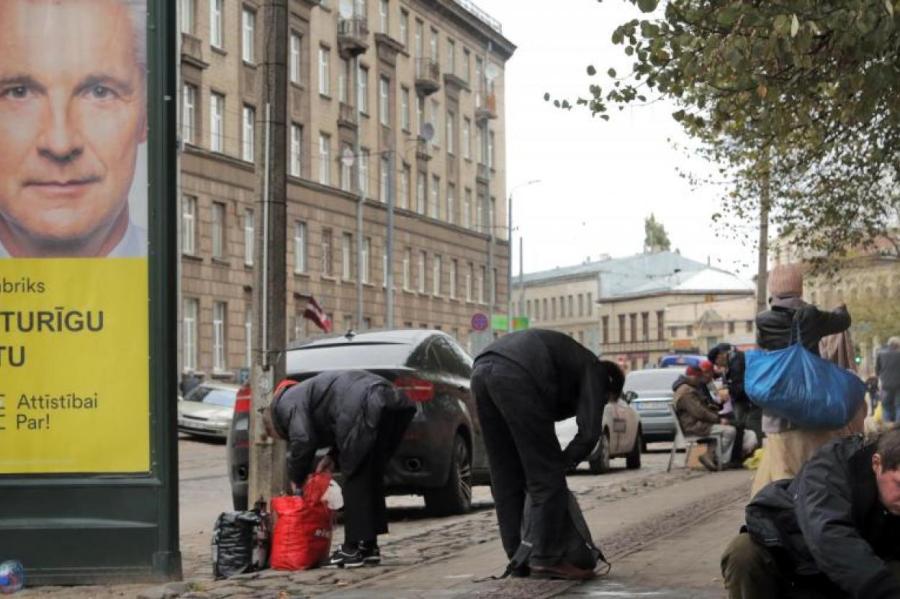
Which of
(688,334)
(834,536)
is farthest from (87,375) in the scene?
(688,334)

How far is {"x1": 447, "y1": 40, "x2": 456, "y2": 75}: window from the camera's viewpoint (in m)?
74.7

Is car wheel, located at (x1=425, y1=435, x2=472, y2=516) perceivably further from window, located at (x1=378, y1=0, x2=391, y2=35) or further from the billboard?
window, located at (x1=378, y1=0, x2=391, y2=35)

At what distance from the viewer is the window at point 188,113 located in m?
51.4

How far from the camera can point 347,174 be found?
6334cm

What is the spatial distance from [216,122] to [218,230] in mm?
3267

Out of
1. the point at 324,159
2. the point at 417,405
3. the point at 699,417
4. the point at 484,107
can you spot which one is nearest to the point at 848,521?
the point at 417,405

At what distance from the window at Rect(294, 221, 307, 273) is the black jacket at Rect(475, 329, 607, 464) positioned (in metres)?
49.4

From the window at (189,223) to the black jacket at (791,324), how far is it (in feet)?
139

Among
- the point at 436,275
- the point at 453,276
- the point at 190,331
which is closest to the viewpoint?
the point at 190,331

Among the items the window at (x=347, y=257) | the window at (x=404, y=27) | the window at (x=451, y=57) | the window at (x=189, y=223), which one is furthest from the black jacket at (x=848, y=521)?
the window at (x=451, y=57)

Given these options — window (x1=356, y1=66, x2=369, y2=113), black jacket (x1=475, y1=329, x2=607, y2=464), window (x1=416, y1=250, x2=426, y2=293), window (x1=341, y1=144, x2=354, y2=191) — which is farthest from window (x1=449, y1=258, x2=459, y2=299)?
black jacket (x1=475, y1=329, x2=607, y2=464)

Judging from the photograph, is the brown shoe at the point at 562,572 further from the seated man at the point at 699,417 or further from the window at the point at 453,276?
the window at the point at 453,276

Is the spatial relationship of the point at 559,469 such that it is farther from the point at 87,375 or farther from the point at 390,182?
the point at 390,182

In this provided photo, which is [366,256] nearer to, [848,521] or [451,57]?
[451,57]
